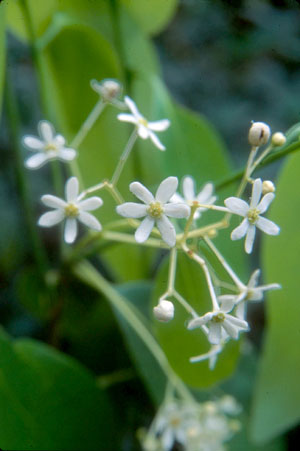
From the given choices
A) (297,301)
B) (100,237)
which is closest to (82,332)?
(100,237)

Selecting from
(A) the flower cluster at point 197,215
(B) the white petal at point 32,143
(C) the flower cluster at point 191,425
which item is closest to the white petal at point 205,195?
(A) the flower cluster at point 197,215

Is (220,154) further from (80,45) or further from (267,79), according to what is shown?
(267,79)

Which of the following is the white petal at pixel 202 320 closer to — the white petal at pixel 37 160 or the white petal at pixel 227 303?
the white petal at pixel 227 303

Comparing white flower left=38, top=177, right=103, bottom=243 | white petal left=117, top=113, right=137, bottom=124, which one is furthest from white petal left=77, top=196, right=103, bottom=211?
→ white petal left=117, top=113, right=137, bottom=124

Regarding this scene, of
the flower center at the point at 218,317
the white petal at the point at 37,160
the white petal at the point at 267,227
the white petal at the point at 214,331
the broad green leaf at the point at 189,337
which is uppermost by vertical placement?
the white petal at the point at 37,160

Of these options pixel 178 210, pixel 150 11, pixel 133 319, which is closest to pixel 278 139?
pixel 178 210

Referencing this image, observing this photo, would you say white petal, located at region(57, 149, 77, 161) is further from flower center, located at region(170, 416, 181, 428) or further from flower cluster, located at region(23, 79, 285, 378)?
flower center, located at region(170, 416, 181, 428)

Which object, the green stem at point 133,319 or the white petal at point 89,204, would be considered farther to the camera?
the green stem at point 133,319
